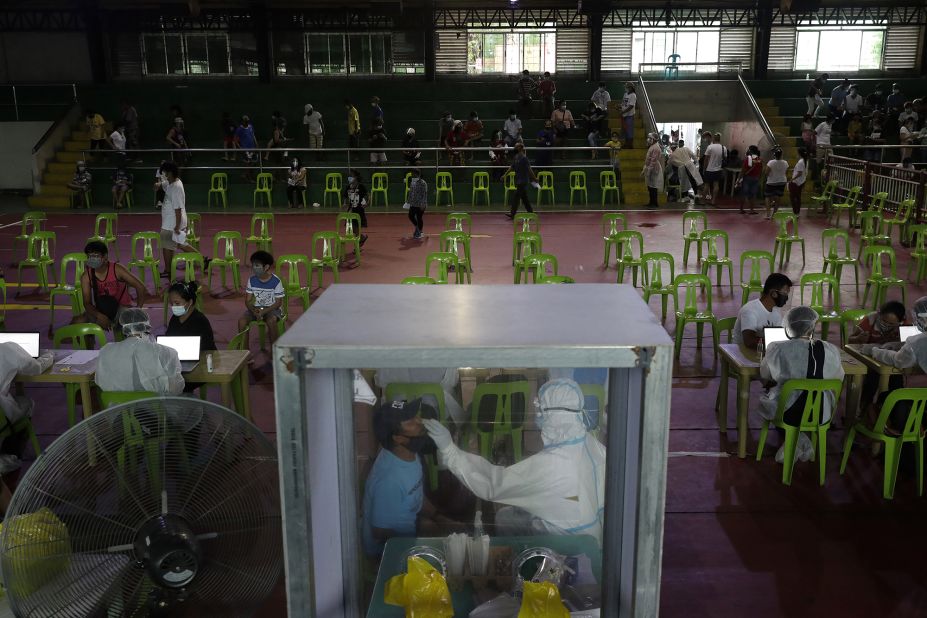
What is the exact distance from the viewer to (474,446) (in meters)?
2.68

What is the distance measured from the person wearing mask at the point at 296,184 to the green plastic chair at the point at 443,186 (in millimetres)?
2924

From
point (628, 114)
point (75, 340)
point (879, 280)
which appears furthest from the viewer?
point (628, 114)

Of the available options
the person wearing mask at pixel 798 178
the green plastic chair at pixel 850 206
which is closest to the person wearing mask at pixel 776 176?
the person wearing mask at pixel 798 178

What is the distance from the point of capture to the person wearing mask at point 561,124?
66.1 ft

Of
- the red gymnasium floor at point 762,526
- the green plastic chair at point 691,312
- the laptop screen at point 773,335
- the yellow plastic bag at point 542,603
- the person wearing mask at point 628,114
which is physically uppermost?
the person wearing mask at point 628,114

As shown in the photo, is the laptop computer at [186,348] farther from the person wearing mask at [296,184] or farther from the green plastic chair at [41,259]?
the person wearing mask at [296,184]

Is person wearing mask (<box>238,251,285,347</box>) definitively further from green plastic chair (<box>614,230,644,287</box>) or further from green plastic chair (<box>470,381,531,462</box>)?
green plastic chair (<box>470,381,531,462</box>)

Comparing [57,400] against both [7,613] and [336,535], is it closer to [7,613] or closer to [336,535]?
[7,613]

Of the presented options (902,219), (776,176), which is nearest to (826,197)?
(776,176)

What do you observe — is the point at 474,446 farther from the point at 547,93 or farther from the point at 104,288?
the point at 547,93

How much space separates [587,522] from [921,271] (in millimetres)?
10113

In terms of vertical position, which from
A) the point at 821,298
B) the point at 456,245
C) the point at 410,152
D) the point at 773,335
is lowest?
the point at 821,298

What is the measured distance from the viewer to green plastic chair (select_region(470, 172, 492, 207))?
61.0 feet

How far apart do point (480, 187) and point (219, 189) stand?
5854 millimetres
